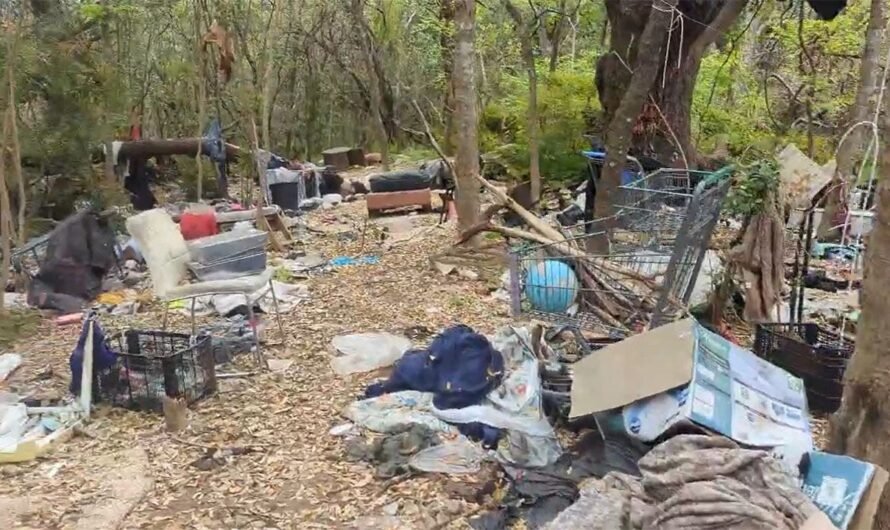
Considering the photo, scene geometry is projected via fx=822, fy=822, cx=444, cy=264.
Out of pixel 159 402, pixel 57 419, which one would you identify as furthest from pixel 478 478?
pixel 57 419

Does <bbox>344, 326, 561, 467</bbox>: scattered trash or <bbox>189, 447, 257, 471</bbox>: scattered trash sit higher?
<bbox>344, 326, 561, 467</bbox>: scattered trash

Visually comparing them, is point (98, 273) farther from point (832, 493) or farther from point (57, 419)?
point (832, 493)

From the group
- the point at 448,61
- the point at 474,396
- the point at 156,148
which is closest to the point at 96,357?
the point at 474,396

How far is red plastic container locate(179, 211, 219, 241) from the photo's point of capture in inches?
294

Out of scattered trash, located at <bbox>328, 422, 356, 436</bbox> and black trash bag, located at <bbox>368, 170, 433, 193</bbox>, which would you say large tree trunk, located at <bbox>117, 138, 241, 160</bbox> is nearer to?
black trash bag, located at <bbox>368, 170, 433, 193</bbox>

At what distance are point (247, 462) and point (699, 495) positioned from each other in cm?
215

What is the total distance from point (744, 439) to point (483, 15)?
43.5 feet

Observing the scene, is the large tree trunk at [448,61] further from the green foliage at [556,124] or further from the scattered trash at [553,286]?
the scattered trash at [553,286]

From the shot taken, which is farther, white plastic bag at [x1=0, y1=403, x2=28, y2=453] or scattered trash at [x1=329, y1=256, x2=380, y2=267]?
scattered trash at [x1=329, y1=256, x2=380, y2=267]

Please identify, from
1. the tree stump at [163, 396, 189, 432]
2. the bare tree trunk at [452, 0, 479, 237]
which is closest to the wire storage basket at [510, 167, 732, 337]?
the tree stump at [163, 396, 189, 432]

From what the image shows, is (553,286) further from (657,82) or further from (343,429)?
(657,82)

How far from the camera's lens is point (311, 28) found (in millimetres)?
15562

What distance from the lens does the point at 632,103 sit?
19.5ft

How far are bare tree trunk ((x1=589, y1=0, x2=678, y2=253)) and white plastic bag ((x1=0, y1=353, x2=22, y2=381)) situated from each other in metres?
3.91
